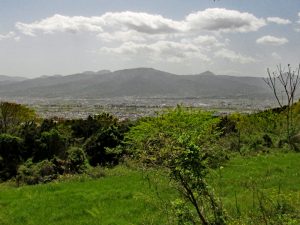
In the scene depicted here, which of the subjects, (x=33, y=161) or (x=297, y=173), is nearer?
(x=297, y=173)

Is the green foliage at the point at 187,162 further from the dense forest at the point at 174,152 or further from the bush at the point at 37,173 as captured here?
the bush at the point at 37,173

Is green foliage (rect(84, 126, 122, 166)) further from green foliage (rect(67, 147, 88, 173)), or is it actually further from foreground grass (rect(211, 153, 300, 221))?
foreground grass (rect(211, 153, 300, 221))

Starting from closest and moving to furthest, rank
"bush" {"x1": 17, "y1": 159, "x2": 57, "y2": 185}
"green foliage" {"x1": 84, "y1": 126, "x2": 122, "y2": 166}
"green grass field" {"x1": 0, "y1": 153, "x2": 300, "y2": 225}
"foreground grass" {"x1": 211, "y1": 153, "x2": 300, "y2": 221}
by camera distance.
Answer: "foreground grass" {"x1": 211, "y1": 153, "x2": 300, "y2": 221} < "green grass field" {"x1": 0, "y1": 153, "x2": 300, "y2": 225} < "bush" {"x1": 17, "y1": 159, "x2": 57, "y2": 185} < "green foliage" {"x1": 84, "y1": 126, "x2": 122, "y2": 166}

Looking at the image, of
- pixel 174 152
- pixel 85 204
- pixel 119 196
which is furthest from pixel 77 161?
pixel 174 152

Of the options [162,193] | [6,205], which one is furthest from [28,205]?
[162,193]

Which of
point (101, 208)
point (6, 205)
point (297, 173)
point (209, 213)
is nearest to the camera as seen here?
point (209, 213)

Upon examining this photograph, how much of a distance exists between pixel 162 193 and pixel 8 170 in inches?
388

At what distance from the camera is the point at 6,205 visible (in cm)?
1383

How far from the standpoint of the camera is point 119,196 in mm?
14172

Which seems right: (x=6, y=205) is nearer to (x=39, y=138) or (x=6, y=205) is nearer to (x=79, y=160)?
(x=79, y=160)

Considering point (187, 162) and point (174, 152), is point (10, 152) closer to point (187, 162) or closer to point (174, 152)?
point (174, 152)

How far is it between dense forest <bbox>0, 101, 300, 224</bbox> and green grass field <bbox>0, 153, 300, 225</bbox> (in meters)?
0.56

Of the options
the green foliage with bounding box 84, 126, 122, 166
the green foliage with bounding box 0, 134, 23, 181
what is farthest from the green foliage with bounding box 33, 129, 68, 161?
the green foliage with bounding box 84, 126, 122, 166

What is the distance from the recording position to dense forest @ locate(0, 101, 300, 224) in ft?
20.5
